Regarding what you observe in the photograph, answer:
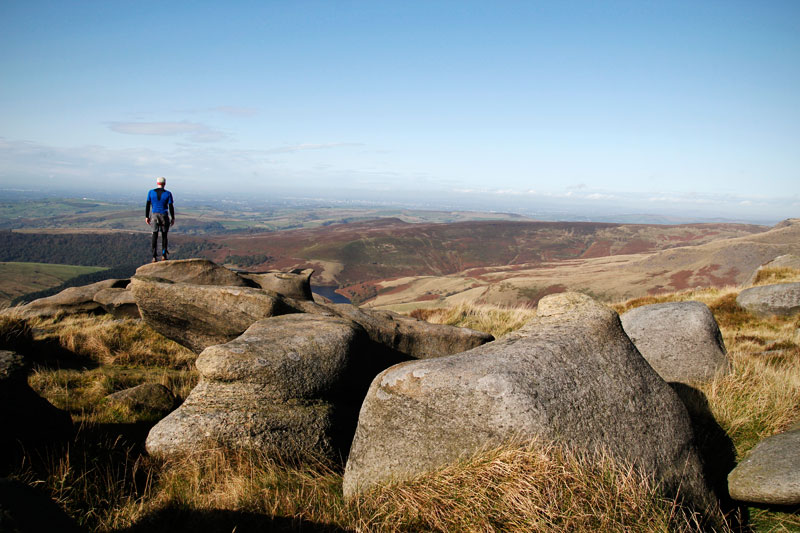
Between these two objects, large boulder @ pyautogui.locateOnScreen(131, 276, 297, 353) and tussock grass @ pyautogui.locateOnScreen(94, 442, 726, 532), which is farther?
large boulder @ pyautogui.locateOnScreen(131, 276, 297, 353)

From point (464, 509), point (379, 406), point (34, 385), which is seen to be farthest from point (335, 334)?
point (34, 385)

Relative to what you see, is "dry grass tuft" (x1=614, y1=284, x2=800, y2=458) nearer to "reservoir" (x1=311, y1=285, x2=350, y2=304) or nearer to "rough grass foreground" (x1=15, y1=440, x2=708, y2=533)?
"rough grass foreground" (x1=15, y1=440, x2=708, y2=533)

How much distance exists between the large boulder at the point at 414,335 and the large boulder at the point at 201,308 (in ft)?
6.26

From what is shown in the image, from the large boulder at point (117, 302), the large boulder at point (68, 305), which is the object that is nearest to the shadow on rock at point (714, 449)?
the large boulder at point (117, 302)

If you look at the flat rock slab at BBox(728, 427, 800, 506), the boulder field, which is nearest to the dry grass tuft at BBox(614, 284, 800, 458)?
the flat rock slab at BBox(728, 427, 800, 506)

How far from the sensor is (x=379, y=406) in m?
5.35

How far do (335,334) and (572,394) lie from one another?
158 inches

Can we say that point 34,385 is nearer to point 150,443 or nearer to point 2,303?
point 150,443

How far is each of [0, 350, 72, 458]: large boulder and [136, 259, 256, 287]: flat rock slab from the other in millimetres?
7495

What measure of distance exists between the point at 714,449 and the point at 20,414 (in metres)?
9.70

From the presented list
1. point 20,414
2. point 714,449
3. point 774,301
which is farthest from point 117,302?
point 774,301

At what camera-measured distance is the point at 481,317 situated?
18.5m

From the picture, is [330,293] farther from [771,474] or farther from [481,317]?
[771,474]

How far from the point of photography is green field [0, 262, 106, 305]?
13112 cm
